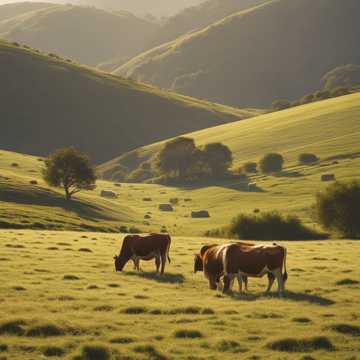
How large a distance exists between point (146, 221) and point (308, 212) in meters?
23.9

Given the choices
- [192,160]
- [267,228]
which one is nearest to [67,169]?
[267,228]

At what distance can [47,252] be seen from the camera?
123ft

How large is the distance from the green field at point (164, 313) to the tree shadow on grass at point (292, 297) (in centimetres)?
4

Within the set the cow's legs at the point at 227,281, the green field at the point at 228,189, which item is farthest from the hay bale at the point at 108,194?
the cow's legs at the point at 227,281

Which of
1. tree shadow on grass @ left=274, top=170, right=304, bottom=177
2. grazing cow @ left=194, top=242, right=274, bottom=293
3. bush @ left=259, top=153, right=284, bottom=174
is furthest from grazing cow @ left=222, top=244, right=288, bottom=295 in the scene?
bush @ left=259, top=153, right=284, bottom=174

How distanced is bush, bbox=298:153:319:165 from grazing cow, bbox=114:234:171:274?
110861mm

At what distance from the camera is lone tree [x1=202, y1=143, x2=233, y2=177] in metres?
151

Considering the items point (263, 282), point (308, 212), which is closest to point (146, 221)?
point (308, 212)

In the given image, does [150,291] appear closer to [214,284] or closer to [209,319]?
[214,284]

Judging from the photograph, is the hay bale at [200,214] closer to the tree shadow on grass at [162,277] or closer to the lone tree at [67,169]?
the lone tree at [67,169]

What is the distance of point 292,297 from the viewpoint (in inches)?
997

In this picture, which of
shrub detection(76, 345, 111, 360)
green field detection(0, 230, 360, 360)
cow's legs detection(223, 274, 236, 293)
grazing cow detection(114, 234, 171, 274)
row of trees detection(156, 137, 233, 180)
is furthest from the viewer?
row of trees detection(156, 137, 233, 180)

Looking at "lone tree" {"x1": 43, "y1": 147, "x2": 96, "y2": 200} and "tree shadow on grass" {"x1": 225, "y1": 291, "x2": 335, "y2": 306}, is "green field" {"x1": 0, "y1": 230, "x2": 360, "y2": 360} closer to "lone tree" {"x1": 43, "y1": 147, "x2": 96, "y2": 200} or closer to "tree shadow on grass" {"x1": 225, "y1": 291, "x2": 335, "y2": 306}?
"tree shadow on grass" {"x1": 225, "y1": 291, "x2": 335, "y2": 306}

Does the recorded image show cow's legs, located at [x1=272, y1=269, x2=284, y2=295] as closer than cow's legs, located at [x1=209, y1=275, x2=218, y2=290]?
Yes
